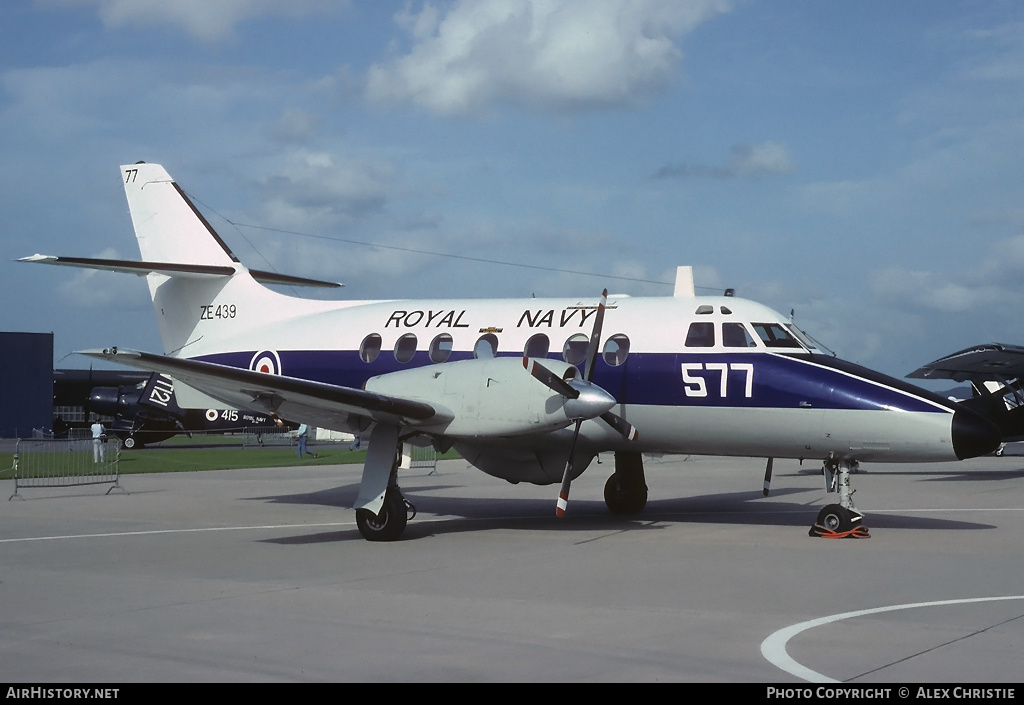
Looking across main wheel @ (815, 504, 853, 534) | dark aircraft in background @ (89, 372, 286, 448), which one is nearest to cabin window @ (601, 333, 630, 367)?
main wheel @ (815, 504, 853, 534)

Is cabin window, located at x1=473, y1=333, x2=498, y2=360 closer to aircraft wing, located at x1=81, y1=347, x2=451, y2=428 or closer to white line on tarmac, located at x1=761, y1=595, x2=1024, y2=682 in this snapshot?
aircraft wing, located at x1=81, y1=347, x2=451, y2=428

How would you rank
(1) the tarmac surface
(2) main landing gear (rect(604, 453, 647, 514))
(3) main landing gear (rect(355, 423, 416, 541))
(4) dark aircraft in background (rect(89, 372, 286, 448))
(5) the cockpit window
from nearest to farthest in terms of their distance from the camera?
(1) the tarmac surface → (3) main landing gear (rect(355, 423, 416, 541)) → (5) the cockpit window → (2) main landing gear (rect(604, 453, 647, 514)) → (4) dark aircraft in background (rect(89, 372, 286, 448))

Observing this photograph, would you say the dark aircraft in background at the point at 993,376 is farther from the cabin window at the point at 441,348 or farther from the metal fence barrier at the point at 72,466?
the metal fence barrier at the point at 72,466

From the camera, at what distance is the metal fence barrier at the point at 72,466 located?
75.7ft

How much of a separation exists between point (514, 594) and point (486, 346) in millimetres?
6144

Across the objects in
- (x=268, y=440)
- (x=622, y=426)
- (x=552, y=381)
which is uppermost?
(x=552, y=381)

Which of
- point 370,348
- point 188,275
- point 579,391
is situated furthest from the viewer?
point 188,275

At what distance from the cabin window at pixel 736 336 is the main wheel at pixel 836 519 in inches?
93.9

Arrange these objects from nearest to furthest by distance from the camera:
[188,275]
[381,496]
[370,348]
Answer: [381,496] < [370,348] < [188,275]

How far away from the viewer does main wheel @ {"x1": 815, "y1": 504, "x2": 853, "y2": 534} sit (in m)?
13.7

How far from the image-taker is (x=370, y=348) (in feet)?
53.8

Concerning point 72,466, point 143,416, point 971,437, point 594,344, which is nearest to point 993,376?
point 971,437

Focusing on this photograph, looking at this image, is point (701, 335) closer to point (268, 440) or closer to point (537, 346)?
point (537, 346)

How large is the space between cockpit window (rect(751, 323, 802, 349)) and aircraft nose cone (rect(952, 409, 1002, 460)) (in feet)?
7.45
